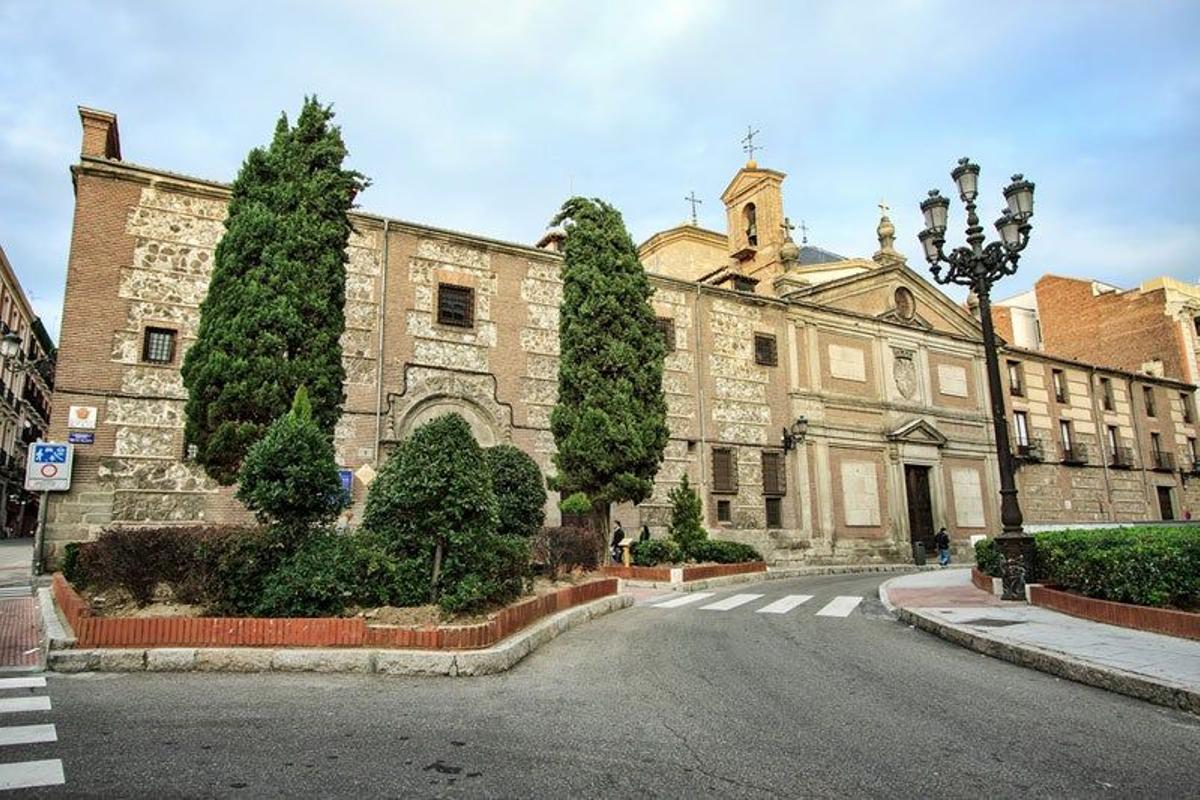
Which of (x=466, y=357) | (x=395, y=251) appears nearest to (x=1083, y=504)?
(x=466, y=357)

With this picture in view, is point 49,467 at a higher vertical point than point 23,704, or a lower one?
higher

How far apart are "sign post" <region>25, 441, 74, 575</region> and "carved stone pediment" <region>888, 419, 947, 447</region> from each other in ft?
80.8

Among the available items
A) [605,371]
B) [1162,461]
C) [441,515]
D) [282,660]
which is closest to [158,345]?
[605,371]

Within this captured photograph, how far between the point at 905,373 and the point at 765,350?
7267mm

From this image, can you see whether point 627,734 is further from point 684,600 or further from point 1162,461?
point 1162,461

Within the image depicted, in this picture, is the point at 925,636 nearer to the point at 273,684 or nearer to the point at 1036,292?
the point at 273,684

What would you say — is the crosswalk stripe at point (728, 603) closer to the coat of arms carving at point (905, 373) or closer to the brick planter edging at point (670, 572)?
the brick planter edging at point (670, 572)

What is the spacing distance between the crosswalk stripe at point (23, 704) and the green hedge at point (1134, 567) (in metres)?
10.4

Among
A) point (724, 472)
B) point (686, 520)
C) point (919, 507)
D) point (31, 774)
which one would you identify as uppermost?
point (724, 472)

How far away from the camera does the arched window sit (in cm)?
2940

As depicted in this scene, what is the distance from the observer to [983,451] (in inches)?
1163

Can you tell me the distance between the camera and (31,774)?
360 centimetres

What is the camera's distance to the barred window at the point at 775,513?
2356 centimetres

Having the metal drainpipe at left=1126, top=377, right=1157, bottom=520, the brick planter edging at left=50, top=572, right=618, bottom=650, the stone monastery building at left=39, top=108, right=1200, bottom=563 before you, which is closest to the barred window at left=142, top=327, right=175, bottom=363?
the stone monastery building at left=39, top=108, right=1200, bottom=563
